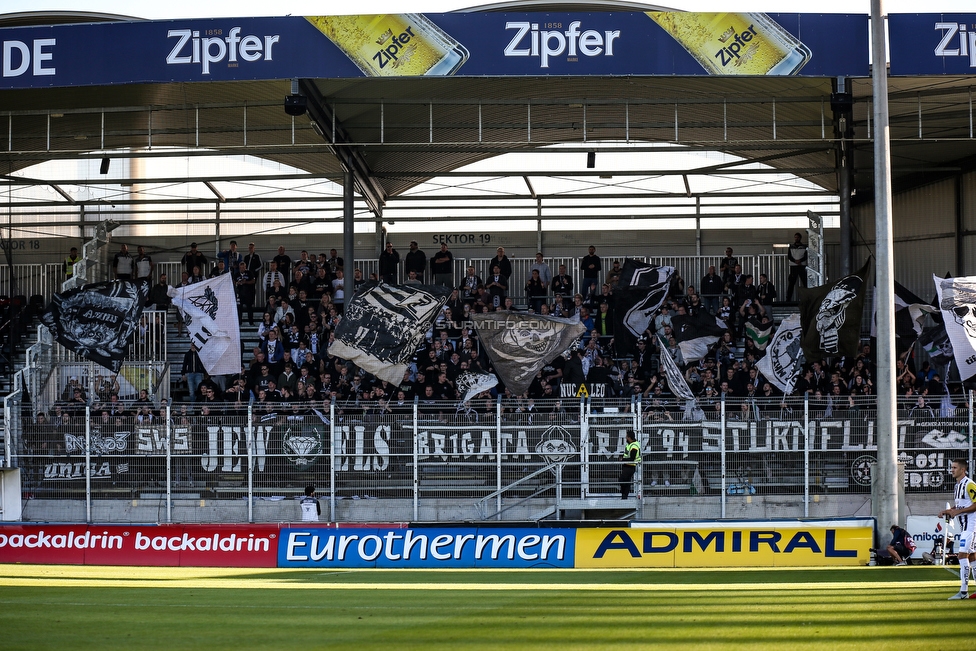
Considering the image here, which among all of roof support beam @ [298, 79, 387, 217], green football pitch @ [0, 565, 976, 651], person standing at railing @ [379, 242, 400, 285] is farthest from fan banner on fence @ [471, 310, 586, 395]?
green football pitch @ [0, 565, 976, 651]

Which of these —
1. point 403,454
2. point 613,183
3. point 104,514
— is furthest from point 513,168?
point 104,514

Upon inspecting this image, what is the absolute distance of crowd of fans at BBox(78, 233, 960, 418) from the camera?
915 inches

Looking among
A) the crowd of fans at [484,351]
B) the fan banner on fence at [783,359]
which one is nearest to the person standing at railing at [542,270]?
the crowd of fans at [484,351]

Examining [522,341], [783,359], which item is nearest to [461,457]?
[522,341]

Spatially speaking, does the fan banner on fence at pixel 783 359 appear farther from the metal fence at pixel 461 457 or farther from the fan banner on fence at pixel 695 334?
the metal fence at pixel 461 457

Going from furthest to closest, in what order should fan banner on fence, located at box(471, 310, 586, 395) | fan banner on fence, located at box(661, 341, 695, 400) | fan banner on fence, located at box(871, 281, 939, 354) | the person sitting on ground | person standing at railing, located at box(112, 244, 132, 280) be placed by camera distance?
person standing at railing, located at box(112, 244, 132, 280) → fan banner on fence, located at box(871, 281, 939, 354) → fan banner on fence, located at box(471, 310, 586, 395) → fan banner on fence, located at box(661, 341, 695, 400) → the person sitting on ground

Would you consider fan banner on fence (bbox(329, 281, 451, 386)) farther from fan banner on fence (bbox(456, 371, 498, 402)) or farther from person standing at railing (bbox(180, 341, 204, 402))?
person standing at railing (bbox(180, 341, 204, 402))

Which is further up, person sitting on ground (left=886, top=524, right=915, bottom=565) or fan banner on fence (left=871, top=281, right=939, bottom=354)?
Answer: fan banner on fence (left=871, top=281, right=939, bottom=354)

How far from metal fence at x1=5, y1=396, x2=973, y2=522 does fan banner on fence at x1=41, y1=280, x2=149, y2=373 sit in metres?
2.65

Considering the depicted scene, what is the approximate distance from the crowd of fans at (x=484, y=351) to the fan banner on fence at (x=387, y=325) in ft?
1.93

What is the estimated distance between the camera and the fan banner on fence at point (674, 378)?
22.2 m

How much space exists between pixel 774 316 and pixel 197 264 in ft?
50.6

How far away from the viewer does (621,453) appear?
20.8 meters

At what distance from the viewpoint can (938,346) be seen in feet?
77.3
